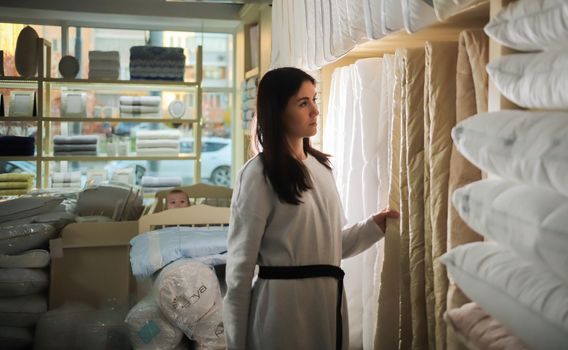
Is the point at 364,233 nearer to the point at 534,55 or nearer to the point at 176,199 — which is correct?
the point at 534,55

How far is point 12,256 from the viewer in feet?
10.5

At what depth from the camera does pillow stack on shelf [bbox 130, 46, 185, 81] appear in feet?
15.5

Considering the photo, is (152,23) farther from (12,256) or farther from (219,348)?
(219,348)

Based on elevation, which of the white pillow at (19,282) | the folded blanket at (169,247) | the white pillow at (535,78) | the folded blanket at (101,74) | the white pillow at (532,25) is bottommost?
the white pillow at (19,282)

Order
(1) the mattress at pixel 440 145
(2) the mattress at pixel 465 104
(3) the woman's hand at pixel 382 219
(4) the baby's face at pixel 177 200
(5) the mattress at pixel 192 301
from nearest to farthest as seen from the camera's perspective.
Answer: (2) the mattress at pixel 465 104
(1) the mattress at pixel 440 145
(3) the woman's hand at pixel 382 219
(5) the mattress at pixel 192 301
(4) the baby's face at pixel 177 200

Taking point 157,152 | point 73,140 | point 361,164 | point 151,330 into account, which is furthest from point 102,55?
point 361,164

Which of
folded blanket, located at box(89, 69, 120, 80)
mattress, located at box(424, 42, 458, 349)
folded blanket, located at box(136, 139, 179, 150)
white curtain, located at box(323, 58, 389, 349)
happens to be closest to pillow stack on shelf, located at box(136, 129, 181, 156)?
folded blanket, located at box(136, 139, 179, 150)

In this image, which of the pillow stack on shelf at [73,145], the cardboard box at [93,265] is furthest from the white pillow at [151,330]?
the pillow stack on shelf at [73,145]

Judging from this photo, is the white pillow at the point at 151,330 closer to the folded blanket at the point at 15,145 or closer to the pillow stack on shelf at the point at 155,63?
the folded blanket at the point at 15,145

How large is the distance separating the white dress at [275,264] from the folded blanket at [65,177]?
10.9ft

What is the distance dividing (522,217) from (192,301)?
6.17ft

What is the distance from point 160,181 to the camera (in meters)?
4.80

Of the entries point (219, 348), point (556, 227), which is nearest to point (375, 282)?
point (219, 348)

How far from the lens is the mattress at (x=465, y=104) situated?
4.33 feet
